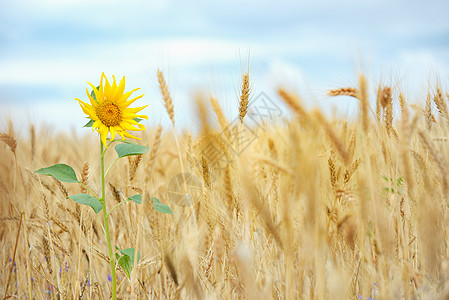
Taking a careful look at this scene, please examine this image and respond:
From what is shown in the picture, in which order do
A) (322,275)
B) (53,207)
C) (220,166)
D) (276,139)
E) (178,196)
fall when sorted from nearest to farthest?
(322,275)
(220,166)
(276,139)
(178,196)
(53,207)

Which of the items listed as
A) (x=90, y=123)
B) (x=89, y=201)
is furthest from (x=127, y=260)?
(x=90, y=123)

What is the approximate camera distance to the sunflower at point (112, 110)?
1277 mm

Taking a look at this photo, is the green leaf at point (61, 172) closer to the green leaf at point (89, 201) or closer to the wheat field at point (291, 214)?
the green leaf at point (89, 201)

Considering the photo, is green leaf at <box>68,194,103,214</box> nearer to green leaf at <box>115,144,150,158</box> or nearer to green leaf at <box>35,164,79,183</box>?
green leaf at <box>35,164,79,183</box>

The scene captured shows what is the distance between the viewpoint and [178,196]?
223 cm

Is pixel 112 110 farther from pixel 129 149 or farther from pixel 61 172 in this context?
pixel 61 172

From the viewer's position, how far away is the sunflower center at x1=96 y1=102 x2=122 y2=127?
1.30m

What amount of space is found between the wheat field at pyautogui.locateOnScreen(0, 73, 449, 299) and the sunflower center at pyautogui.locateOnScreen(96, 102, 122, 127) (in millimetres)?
166

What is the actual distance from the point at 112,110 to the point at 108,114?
0.08 feet

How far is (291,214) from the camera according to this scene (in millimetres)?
1056

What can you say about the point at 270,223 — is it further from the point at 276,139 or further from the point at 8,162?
the point at 8,162

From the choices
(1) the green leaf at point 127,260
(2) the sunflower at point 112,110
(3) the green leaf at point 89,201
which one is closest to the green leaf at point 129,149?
(2) the sunflower at point 112,110

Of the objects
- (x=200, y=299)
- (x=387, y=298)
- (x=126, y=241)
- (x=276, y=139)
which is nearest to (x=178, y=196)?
(x=126, y=241)

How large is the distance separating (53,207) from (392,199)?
79.9 inches
